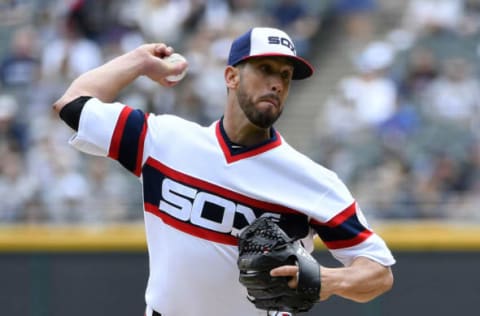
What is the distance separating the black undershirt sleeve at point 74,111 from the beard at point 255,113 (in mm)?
592

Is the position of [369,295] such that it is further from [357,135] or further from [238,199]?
[357,135]

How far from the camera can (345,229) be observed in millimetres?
3688

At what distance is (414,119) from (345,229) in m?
5.07

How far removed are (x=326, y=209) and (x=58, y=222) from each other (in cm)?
522

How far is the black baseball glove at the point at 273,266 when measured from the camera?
344cm

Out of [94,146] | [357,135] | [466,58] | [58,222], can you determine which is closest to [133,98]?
[58,222]

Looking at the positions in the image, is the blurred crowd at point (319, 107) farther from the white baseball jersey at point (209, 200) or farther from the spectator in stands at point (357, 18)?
the white baseball jersey at point (209, 200)

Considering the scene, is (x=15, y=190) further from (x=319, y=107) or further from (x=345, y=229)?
(x=345, y=229)

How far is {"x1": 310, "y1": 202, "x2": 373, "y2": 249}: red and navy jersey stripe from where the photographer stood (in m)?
3.68

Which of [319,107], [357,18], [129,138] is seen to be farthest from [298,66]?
[357,18]

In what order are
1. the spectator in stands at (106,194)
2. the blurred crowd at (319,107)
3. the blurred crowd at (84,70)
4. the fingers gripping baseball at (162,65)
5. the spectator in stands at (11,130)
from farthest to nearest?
1. the spectator in stands at (11,130)
2. the blurred crowd at (84,70)
3. the spectator in stands at (106,194)
4. the blurred crowd at (319,107)
5. the fingers gripping baseball at (162,65)

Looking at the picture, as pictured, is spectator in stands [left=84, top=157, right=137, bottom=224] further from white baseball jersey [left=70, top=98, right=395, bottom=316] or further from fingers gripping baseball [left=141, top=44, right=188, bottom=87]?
white baseball jersey [left=70, top=98, right=395, bottom=316]

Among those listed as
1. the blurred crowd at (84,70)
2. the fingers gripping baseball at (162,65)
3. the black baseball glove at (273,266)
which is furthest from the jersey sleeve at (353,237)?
the blurred crowd at (84,70)

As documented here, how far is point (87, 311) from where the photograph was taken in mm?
8227
